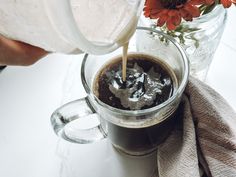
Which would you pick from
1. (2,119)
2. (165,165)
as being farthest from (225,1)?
(2,119)

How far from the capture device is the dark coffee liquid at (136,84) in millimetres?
520

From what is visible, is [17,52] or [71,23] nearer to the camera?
[71,23]

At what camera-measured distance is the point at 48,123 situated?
23.6 inches

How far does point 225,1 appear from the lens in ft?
1.56

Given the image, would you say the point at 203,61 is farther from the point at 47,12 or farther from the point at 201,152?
the point at 47,12

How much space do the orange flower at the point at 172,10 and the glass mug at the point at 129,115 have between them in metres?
0.06

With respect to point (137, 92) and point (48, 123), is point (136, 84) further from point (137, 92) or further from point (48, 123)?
point (48, 123)

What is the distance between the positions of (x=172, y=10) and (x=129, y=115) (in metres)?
0.12

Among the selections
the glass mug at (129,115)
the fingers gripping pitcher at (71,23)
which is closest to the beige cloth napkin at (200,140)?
the glass mug at (129,115)

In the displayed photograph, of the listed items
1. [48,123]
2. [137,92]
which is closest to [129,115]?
[137,92]

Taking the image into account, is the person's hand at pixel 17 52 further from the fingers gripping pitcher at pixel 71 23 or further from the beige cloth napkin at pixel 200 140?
the beige cloth napkin at pixel 200 140

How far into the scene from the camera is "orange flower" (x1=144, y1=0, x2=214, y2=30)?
0.47 m

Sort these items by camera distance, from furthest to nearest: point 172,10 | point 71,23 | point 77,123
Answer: point 77,123 → point 172,10 → point 71,23

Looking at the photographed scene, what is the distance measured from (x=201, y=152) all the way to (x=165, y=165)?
4 centimetres
